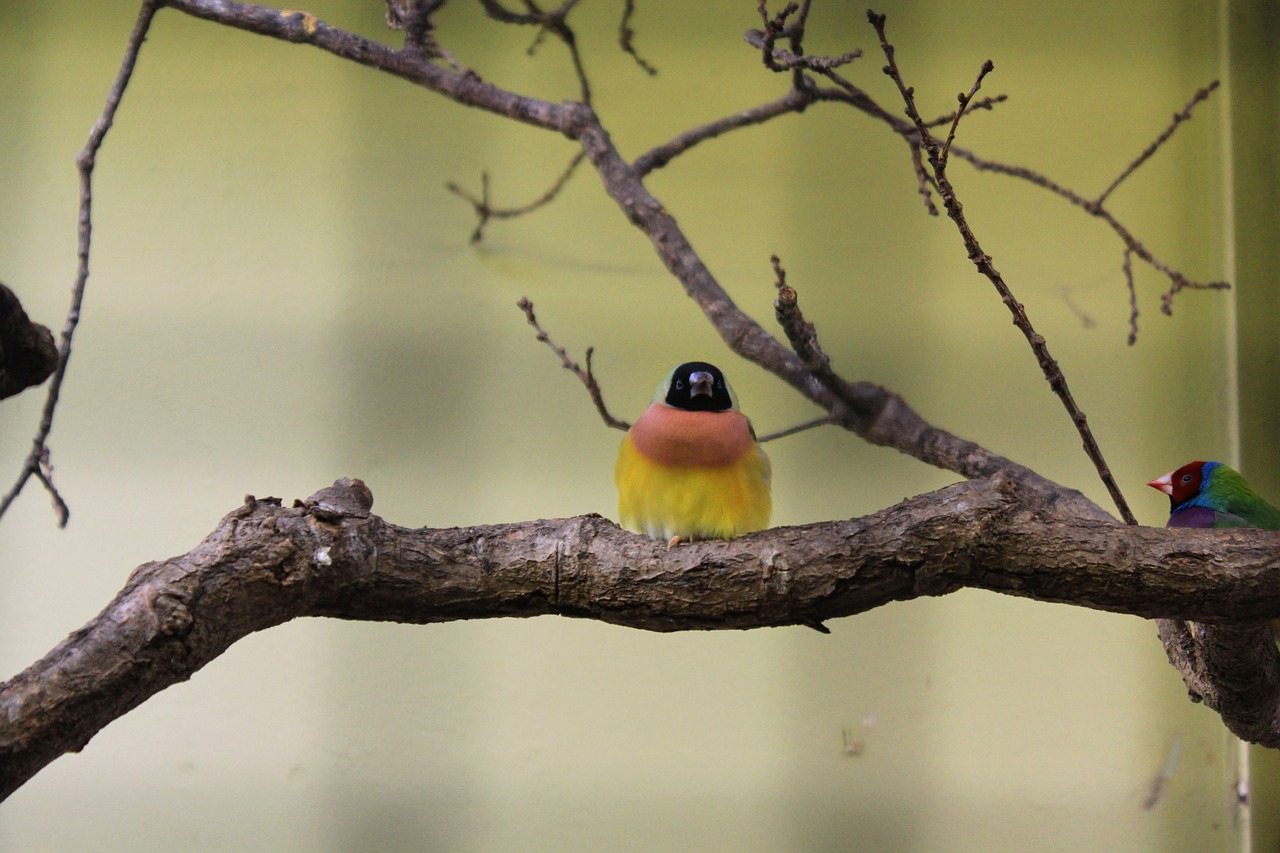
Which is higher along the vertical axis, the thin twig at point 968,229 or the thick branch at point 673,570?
the thin twig at point 968,229

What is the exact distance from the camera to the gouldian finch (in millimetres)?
1447

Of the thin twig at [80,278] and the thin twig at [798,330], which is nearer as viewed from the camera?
the thin twig at [798,330]

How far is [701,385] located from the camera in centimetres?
149

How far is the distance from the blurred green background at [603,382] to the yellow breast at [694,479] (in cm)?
74

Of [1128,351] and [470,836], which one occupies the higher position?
[1128,351]

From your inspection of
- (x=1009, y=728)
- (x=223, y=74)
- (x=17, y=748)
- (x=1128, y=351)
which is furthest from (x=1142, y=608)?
(x=223, y=74)

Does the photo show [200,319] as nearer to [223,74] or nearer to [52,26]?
[223,74]

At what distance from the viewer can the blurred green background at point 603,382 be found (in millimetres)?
2127

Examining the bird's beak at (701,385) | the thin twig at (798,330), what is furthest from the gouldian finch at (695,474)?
the thin twig at (798,330)

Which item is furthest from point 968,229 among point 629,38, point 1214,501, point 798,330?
point 629,38

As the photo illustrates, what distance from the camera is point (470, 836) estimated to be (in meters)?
2.08

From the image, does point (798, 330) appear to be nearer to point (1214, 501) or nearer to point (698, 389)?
point (698, 389)

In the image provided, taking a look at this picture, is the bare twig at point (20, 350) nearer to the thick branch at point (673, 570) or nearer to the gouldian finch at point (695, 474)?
the thick branch at point (673, 570)

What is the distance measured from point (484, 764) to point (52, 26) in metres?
1.76
